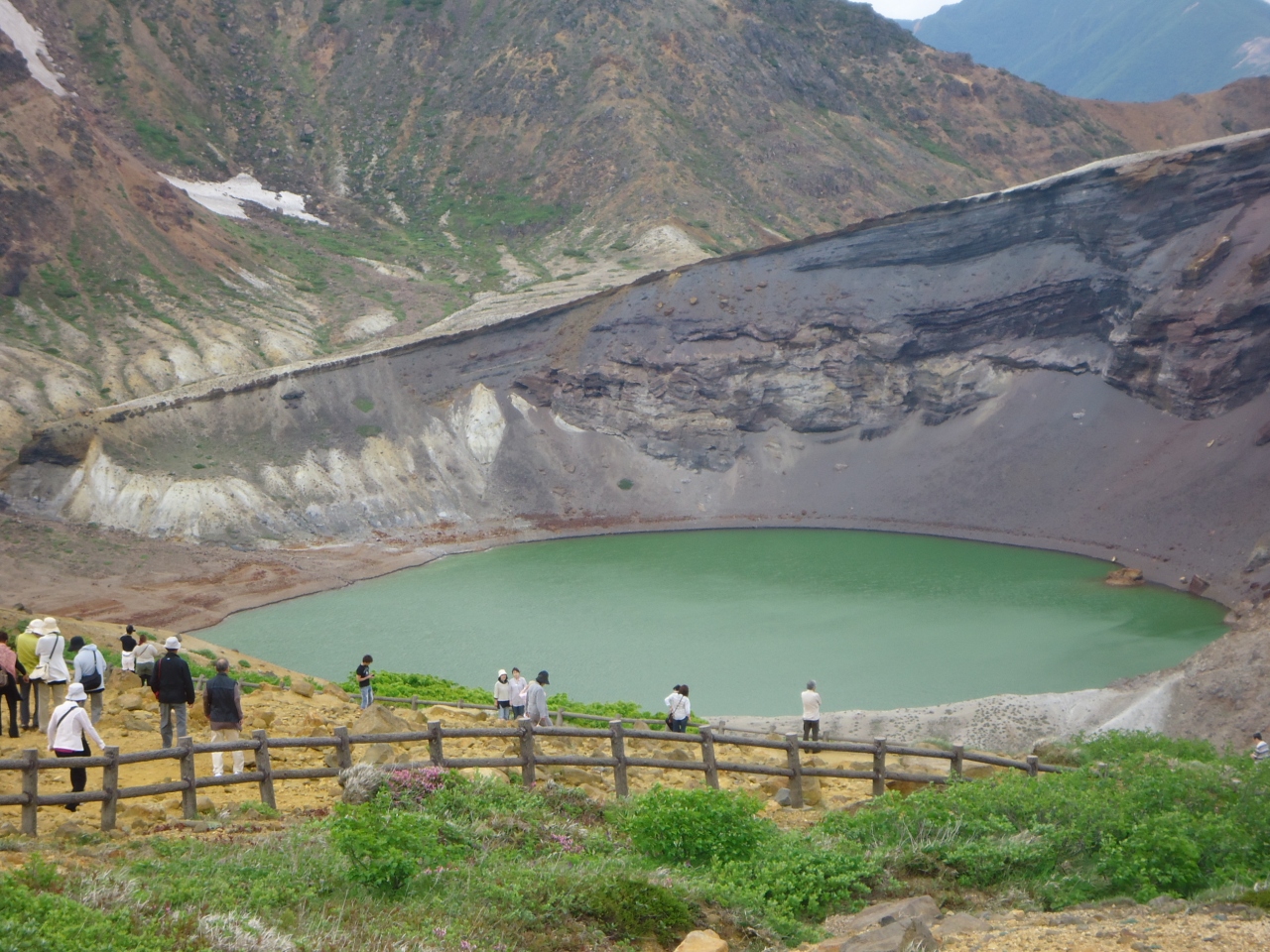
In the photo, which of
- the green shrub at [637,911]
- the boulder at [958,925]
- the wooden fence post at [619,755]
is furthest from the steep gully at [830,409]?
the green shrub at [637,911]

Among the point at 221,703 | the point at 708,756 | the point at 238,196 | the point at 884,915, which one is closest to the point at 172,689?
the point at 221,703

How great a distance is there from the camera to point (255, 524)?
48.7 metres

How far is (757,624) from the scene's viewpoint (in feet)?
116

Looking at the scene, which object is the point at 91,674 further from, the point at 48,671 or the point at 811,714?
the point at 811,714

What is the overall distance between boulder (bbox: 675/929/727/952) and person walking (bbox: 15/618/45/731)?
1028 cm

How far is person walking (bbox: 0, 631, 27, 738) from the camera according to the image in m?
13.7

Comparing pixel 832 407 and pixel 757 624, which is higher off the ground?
pixel 832 407

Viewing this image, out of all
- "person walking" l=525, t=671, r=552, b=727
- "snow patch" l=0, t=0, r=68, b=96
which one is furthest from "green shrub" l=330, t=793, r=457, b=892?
"snow patch" l=0, t=0, r=68, b=96

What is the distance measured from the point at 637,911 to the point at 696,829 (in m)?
1.81

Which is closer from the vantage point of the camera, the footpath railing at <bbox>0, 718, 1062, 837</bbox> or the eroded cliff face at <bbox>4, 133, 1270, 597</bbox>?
the footpath railing at <bbox>0, 718, 1062, 837</bbox>

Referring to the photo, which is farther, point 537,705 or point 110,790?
point 537,705

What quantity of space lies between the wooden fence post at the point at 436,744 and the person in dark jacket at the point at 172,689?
3581mm

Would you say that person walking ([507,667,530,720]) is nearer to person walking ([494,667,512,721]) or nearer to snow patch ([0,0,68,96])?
person walking ([494,667,512,721])

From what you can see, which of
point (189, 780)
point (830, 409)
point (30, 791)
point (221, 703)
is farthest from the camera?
point (830, 409)
